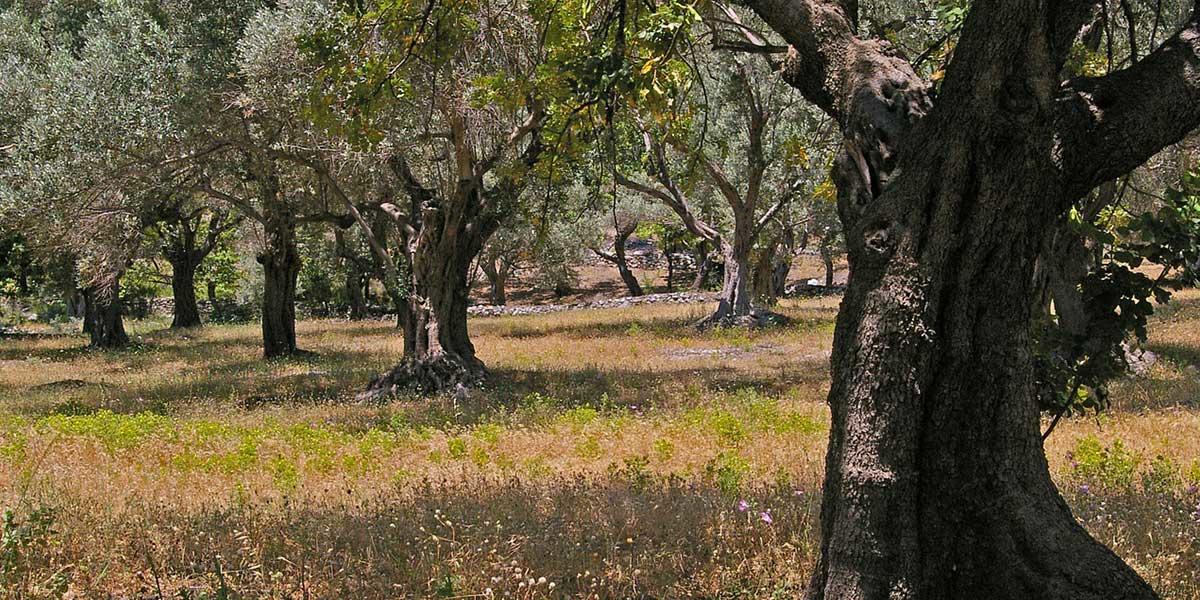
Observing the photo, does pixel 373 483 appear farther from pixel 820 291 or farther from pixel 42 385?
pixel 820 291

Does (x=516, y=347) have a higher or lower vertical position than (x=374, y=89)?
lower

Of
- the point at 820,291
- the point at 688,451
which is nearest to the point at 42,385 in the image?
the point at 688,451

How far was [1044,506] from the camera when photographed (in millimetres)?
3576

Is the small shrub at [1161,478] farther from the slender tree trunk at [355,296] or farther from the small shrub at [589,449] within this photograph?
the slender tree trunk at [355,296]

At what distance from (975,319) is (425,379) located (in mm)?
13071

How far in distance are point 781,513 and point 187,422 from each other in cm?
947

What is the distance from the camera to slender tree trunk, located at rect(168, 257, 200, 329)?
34.4m

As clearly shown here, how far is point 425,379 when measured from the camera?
618 inches

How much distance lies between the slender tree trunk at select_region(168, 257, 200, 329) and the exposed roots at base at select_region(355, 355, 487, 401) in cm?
2191

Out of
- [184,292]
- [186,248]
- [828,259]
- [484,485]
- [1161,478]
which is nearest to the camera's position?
[1161,478]

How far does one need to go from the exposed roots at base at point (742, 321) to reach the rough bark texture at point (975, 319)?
22.4m

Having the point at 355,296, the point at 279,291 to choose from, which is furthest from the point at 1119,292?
the point at 355,296

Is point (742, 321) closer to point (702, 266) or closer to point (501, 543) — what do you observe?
point (501, 543)

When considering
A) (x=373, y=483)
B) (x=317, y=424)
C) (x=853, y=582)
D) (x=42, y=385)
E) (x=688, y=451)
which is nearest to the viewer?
(x=853, y=582)
